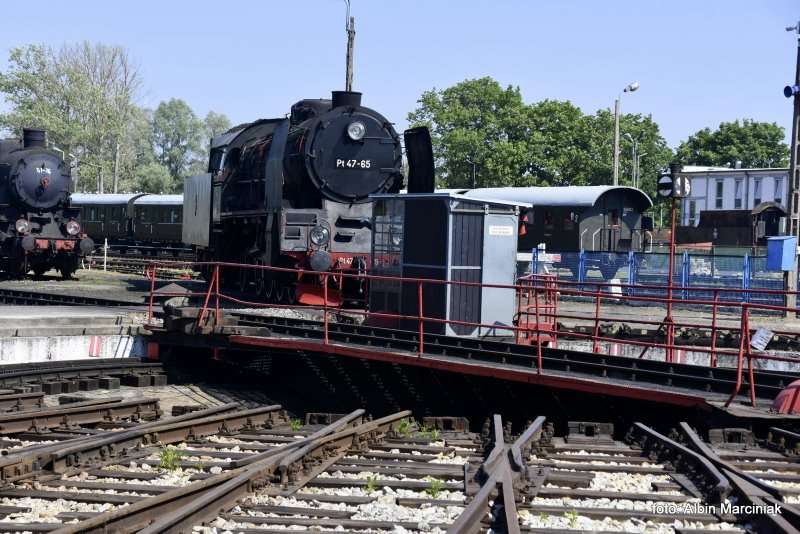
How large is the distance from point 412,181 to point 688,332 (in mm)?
6728

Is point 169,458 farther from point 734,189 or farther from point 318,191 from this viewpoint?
point 734,189

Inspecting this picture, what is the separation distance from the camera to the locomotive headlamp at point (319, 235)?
18.9 meters

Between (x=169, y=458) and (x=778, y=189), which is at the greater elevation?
(x=778, y=189)

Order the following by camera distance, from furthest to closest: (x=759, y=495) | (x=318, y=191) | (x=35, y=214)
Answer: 1. (x=35, y=214)
2. (x=318, y=191)
3. (x=759, y=495)

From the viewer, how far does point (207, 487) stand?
7.19 meters

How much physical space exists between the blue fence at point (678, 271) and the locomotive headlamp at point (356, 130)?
9.15 m

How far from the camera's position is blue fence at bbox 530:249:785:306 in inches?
1035

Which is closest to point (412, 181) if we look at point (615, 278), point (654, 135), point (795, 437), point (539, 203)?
point (795, 437)

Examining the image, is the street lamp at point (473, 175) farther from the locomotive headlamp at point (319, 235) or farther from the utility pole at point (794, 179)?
the locomotive headlamp at point (319, 235)

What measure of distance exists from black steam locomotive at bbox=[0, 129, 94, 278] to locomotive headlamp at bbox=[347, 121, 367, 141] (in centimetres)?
1312

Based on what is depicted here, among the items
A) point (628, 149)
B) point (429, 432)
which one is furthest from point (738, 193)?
point (429, 432)

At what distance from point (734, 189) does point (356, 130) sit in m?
50.9

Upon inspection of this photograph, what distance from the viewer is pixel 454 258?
14336 millimetres

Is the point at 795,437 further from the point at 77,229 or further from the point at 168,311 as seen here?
the point at 77,229
